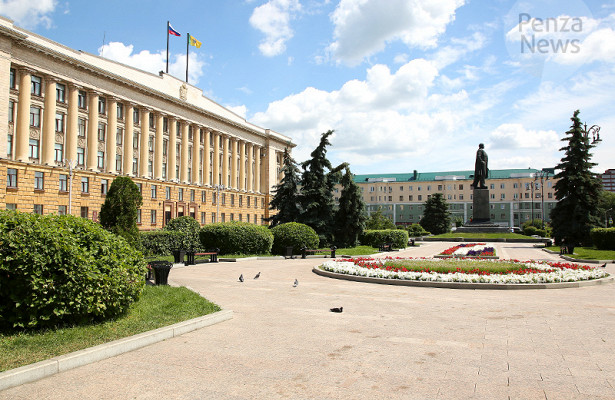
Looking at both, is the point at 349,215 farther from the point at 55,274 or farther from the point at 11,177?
the point at 55,274

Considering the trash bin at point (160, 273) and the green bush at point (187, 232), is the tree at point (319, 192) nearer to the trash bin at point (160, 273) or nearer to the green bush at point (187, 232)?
the green bush at point (187, 232)

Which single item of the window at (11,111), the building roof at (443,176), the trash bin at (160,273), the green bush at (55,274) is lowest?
the trash bin at (160,273)

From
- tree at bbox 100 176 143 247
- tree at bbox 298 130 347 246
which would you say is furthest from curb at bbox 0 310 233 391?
tree at bbox 298 130 347 246

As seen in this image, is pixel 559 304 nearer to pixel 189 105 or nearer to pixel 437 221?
pixel 189 105

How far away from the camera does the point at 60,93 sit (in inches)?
1649

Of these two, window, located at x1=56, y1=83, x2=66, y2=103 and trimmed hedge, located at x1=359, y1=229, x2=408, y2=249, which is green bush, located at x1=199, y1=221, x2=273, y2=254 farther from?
window, located at x1=56, y1=83, x2=66, y2=103

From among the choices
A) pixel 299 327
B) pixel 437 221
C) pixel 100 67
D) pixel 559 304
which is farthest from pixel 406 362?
pixel 437 221

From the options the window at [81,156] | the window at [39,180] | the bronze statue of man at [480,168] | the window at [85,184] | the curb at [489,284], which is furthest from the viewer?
the bronze statue of man at [480,168]

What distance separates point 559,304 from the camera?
1041 cm

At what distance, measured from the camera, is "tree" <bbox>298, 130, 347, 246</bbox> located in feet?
116

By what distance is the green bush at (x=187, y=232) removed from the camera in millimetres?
27239

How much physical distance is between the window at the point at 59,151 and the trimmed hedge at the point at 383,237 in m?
29.1

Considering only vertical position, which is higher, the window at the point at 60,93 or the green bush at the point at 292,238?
the window at the point at 60,93

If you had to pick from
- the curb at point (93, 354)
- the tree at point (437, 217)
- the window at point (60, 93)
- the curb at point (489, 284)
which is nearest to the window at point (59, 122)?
the window at point (60, 93)
